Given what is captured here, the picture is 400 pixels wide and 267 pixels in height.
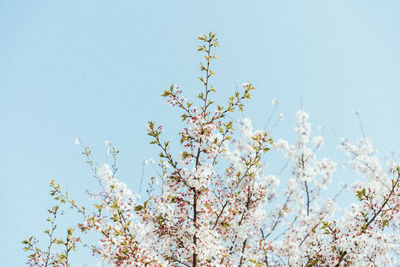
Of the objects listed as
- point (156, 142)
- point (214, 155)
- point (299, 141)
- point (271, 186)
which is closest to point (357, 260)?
point (214, 155)

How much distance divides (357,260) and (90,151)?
5.12 meters

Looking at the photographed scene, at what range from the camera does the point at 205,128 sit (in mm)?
3398

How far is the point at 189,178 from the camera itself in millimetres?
3355

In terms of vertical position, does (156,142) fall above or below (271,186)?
below

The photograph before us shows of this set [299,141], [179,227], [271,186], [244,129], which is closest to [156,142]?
[179,227]

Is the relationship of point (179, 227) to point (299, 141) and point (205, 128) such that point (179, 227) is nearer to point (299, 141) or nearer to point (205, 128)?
point (205, 128)

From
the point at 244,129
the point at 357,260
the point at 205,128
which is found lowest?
the point at 357,260

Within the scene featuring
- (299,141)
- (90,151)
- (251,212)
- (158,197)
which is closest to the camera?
(158,197)

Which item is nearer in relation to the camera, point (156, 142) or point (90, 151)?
point (156, 142)

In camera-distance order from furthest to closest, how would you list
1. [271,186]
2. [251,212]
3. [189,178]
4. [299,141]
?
[299,141], [271,186], [251,212], [189,178]

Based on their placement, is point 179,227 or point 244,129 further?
point 244,129

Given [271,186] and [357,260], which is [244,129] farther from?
[357,260]

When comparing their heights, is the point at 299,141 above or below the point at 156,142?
above

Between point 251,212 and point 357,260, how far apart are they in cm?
194
